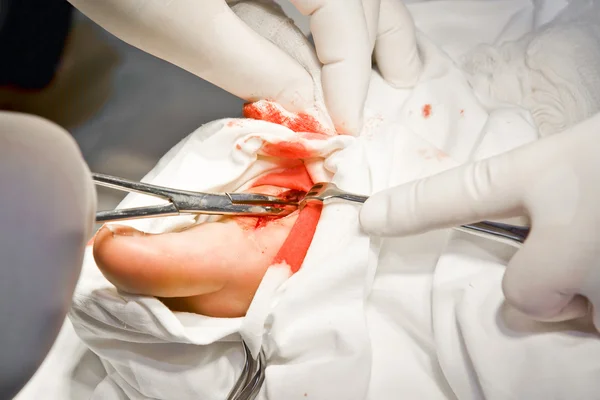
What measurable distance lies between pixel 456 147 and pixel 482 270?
0.18 meters

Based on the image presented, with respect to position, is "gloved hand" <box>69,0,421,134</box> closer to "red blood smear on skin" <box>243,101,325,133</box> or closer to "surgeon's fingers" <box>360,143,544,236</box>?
"red blood smear on skin" <box>243,101,325,133</box>

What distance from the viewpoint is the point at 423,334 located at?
0.49 meters

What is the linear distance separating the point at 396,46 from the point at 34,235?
19.0 inches

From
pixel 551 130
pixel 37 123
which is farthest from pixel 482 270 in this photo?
pixel 37 123

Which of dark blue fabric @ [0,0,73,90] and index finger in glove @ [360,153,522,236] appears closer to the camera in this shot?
index finger in glove @ [360,153,522,236]

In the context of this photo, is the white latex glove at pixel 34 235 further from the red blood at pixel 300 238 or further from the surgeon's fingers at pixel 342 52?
the surgeon's fingers at pixel 342 52

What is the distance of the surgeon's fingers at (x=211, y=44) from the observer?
0.47m

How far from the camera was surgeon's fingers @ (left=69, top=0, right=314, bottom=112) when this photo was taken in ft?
1.55

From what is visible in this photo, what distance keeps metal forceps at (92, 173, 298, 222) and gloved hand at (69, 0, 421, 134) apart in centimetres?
13

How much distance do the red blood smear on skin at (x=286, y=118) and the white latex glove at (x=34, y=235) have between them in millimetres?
302

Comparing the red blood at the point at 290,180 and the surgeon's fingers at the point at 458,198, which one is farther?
the red blood at the point at 290,180

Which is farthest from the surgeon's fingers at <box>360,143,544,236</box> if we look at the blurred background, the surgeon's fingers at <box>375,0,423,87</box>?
the blurred background

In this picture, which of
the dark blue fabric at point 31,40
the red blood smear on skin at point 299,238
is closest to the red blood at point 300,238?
the red blood smear on skin at point 299,238

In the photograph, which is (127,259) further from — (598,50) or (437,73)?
(598,50)
